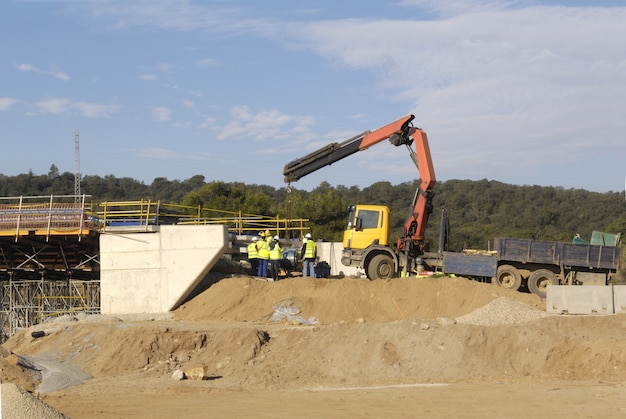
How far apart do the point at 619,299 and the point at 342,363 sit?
8.45 metres

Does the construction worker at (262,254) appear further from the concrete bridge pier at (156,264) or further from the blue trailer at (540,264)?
the blue trailer at (540,264)

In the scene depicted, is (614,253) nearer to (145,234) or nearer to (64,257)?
(145,234)

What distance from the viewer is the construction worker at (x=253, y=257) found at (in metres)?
27.4

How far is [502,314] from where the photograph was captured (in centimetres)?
2159

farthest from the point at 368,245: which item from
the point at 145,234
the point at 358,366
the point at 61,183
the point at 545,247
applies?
the point at 61,183

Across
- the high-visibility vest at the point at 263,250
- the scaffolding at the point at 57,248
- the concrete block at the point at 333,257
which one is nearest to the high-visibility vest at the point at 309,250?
the high-visibility vest at the point at 263,250

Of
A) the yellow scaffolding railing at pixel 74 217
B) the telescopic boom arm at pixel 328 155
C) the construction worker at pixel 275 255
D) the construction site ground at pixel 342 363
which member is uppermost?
the telescopic boom arm at pixel 328 155

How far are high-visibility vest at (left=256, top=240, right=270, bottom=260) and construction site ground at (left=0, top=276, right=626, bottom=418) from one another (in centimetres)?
323

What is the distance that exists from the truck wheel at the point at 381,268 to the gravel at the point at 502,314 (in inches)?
200

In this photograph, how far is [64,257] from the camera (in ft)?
96.5

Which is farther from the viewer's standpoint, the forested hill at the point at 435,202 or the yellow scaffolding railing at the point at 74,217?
the forested hill at the point at 435,202

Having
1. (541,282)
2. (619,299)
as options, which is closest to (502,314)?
(619,299)

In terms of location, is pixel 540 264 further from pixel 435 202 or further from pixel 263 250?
pixel 435 202

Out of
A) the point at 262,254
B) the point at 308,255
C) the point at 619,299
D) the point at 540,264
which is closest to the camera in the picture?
the point at 619,299
